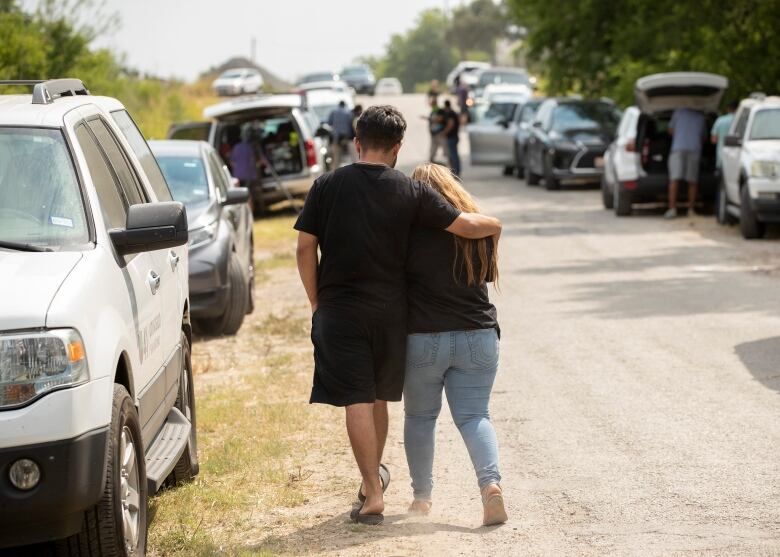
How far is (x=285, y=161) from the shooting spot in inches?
998

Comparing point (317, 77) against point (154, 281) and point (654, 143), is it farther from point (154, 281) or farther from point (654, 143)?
point (154, 281)

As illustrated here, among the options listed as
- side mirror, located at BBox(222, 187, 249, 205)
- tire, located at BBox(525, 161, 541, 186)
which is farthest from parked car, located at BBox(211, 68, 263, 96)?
side mirror, located at BBox(222, 187, 249, 205)

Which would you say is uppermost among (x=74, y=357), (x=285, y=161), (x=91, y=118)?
(x=91, y=118)

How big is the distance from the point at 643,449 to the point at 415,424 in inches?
69.8

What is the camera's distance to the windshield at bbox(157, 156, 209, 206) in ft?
44.0

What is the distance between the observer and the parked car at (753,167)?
60.1 feet

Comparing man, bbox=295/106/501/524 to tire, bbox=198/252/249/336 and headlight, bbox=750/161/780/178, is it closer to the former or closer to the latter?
tire, bbox=198/252/249/336

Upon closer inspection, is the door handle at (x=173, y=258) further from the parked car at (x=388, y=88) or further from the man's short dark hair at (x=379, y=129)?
the parked car at (x=388, y=88)

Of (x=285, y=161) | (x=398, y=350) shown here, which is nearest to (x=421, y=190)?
(x=398, y=350)

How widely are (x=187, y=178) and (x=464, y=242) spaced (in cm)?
791

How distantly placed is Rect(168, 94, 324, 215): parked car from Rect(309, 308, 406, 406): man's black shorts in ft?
58.8

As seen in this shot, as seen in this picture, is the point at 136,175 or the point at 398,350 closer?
the point at 398,350

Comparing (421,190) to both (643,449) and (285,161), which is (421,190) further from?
(285,161)

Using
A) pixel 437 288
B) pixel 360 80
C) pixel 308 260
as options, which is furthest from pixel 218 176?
pixel 360 80
